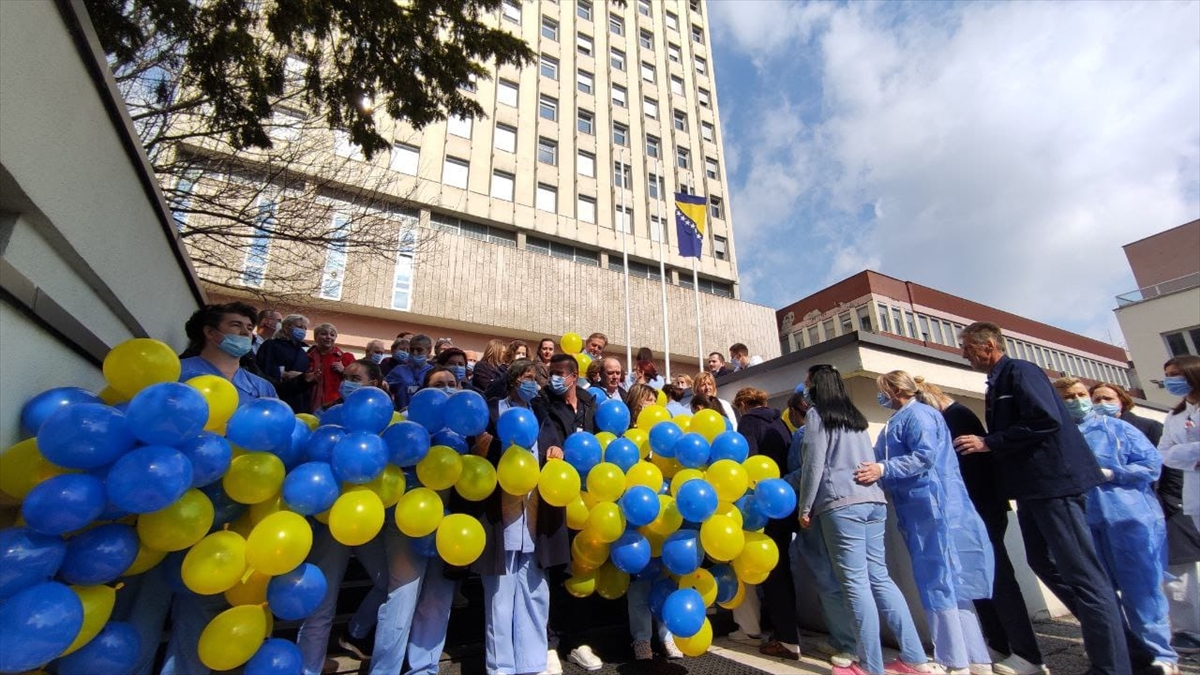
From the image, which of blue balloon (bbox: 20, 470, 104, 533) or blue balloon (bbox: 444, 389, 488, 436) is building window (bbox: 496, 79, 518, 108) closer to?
blue balloon (bbox: 444, 389, 488, 436)

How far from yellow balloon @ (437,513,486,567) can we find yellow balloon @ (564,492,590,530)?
23.8 inches

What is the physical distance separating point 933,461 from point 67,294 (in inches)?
193

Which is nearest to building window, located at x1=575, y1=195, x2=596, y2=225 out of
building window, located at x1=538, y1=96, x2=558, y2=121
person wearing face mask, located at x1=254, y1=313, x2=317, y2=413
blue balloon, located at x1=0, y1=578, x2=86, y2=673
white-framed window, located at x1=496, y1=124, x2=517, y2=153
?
white-framed window, located at x1=496, y1=124, x2=517, y2=153

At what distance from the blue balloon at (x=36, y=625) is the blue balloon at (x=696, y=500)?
265 cm

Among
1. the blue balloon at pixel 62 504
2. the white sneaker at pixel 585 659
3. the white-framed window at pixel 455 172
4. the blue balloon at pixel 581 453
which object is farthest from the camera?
the white-framed window at pixel 455 172

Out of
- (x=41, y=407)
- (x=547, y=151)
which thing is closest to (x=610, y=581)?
(x=41, y=407)

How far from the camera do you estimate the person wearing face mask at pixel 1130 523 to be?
133 inches

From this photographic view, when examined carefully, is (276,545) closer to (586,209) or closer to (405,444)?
(405,444)

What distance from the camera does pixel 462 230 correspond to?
16797 millimetres

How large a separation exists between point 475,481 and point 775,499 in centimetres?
179

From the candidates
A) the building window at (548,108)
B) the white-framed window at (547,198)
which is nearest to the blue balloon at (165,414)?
the white-framed window at (547,198)

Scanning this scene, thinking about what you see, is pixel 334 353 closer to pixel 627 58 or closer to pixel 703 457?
pixel 703 457

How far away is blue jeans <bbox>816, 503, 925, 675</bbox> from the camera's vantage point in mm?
2908

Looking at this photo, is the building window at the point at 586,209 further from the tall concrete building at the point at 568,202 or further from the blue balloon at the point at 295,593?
the blue balloon at the point at 295,593
